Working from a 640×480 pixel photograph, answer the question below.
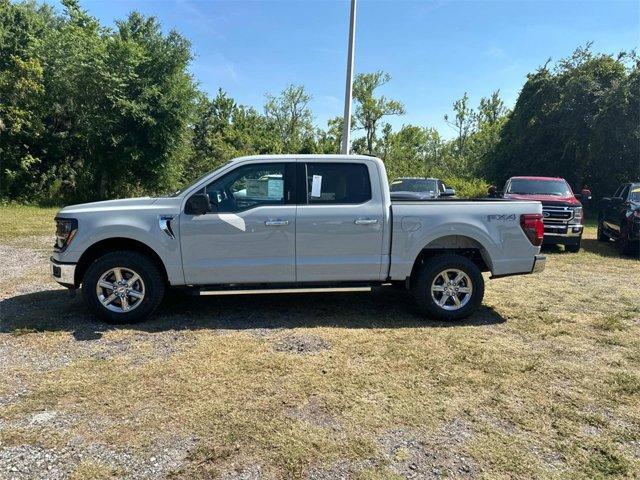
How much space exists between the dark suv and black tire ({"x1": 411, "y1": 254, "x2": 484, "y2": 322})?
23.7 ft

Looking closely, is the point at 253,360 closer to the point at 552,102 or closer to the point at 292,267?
the point at 292,267

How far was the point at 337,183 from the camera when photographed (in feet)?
18.1

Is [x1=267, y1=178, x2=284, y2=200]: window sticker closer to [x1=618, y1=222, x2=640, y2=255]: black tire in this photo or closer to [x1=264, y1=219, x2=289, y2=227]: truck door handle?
[x1=264, y1=219, x2=289, y2=227]: truck door handle

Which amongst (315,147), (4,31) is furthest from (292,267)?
(315,147)

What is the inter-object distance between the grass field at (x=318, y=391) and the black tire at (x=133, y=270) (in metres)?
0.16

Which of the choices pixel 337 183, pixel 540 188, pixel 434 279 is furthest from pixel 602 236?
pixel 337 183

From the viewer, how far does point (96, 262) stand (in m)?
5.20

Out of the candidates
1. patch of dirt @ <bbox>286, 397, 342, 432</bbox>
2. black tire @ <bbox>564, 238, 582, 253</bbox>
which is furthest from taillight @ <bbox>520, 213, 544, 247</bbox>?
black tire @ <bbox>564, 238, 582, 253</bbox>

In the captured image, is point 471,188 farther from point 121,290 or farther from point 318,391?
point 318,391

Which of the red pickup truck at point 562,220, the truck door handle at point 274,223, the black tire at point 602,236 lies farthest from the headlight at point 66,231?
the black tire at point 602,236

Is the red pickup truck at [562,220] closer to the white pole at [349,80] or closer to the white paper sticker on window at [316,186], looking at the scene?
the white pole at [349,80]

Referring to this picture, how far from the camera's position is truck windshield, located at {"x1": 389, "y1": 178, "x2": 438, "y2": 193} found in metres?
16.1

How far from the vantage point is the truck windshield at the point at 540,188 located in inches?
470

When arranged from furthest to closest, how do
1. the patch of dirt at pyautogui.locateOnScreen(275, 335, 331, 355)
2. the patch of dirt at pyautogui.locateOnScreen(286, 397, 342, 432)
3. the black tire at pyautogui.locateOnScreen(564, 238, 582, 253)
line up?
the black tire at pyautogui.locateOnScreen(564, 238, 582, 253) < the patch of dirt at pyautogui.locateOnScreen(275, 335, 331, 355) < the patch of dirt at pyautogui.locateOnScreen(286, 397, 342, 432)
